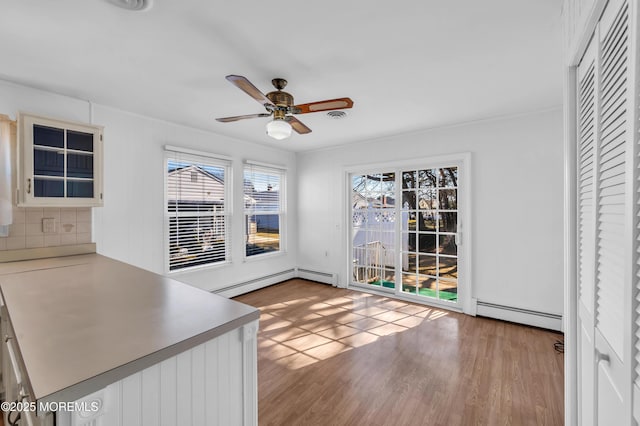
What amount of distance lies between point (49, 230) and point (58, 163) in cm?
64

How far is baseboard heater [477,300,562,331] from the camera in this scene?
3.19 meters

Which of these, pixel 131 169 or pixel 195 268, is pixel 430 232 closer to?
pixel 195 268

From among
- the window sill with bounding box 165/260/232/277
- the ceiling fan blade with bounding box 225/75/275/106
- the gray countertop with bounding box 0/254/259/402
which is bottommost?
the window sill with bounding box 165/260/232/277

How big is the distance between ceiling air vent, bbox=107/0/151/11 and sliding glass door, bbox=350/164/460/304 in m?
3.56

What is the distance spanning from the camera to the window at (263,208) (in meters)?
4.68

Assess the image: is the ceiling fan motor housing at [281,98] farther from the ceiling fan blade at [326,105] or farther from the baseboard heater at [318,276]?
the baseboard heater at [318,276]

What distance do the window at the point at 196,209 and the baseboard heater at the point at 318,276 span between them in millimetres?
1633

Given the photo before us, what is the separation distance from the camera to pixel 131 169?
3.31 metres

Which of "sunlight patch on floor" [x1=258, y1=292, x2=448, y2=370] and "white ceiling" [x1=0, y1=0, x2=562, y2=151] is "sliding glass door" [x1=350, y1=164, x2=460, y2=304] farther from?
"white ceiling" [x1=0, y1=0, x2=562, y2=151]

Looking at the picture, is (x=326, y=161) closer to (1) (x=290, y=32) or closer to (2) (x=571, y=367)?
(1) (x=290, y=32)

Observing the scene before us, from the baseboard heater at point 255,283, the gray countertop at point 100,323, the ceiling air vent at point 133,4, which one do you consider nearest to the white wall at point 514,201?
the baseboard heater at point 255,283

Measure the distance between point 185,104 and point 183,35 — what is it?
1.31 m

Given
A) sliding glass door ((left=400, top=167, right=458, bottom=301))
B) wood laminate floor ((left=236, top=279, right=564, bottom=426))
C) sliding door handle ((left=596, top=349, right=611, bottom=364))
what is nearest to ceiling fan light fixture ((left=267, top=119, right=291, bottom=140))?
wood laminate floor ((left=236, top=279, right=564, bottom=426))

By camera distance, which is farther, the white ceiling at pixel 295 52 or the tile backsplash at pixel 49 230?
the tile backsplash at pixel 49 230
